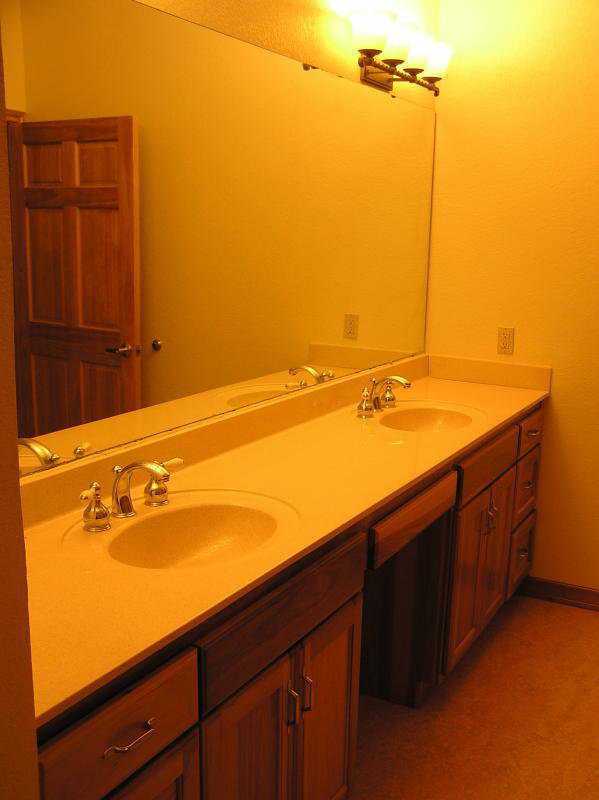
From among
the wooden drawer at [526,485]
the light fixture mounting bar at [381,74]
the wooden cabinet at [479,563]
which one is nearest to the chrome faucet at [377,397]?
the wooden cabinet at [479,563]

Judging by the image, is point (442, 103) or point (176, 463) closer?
point (176, 463)

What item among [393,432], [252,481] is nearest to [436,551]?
[393,432]

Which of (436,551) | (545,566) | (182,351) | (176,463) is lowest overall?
(545,566)

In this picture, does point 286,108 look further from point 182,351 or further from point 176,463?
point 176,463

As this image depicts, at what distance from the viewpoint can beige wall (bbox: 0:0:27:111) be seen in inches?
57.2

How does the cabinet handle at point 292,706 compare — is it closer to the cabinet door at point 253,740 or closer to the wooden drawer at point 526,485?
the cabinet door at point 253,740

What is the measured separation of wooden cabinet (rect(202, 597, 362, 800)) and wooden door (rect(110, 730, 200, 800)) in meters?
0.03

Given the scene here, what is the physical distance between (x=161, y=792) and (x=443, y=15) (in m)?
2.84

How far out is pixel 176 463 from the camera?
172cm

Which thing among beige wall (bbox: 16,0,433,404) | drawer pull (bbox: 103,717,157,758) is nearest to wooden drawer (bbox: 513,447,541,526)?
beige wall (bbox: 16,0,433,404)

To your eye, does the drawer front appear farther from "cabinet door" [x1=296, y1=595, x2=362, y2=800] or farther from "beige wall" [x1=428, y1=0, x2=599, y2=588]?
"cabinet door" [x1=296, y1=595, x2=362, y2=800]

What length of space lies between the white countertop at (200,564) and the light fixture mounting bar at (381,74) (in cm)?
118

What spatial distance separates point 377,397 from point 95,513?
4.34 feet

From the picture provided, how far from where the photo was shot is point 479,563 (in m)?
2.58
